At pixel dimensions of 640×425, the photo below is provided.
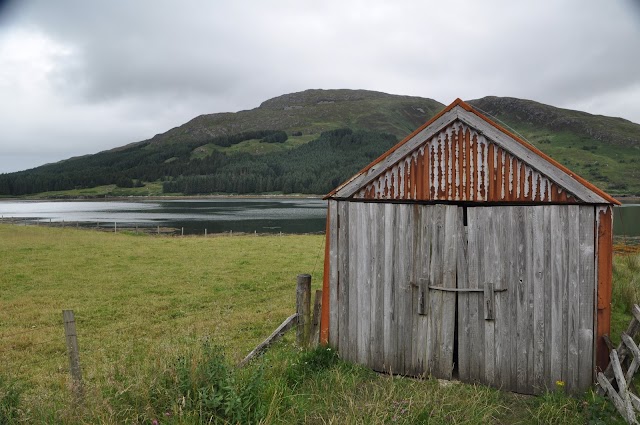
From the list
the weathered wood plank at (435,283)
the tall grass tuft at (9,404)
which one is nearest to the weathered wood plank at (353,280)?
the weathered wood plank at (435,283)

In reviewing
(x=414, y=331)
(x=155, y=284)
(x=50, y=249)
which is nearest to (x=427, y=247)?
(x=414, y=331)

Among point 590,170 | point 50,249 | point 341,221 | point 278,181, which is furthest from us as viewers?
point 278,181

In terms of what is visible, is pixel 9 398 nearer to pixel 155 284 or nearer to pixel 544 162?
pixel 544 162

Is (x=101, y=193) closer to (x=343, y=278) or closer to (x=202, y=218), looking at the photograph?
(x=202, y=218)

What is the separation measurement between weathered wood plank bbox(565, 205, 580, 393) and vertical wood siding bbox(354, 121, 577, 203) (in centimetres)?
33

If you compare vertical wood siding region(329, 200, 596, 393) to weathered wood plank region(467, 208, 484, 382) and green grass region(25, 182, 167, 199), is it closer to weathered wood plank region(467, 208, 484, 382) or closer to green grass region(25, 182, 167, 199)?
weathered wood plank region(467, 208, 484, 382)

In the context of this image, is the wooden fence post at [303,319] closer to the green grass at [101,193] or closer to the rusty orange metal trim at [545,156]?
the rusty orange metal trim at [545,156]

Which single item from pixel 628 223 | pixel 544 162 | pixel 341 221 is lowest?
pixel 628 223

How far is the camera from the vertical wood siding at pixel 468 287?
6691mm

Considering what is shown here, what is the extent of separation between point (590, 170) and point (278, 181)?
120256mm

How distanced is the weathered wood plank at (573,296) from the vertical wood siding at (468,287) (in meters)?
0.01

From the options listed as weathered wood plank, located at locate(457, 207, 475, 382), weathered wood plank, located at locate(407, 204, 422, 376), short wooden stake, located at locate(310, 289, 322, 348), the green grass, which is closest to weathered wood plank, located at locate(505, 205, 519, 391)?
weathered wood plank, located at locate(457, 207, 475, 382)

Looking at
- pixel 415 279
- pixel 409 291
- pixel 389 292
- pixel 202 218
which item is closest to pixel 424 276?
pixel 415 279

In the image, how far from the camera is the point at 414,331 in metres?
7.41
